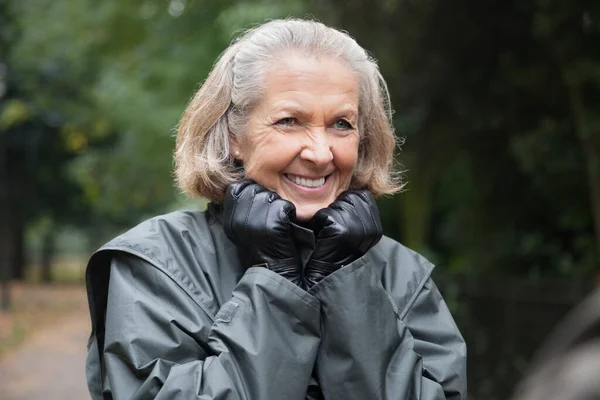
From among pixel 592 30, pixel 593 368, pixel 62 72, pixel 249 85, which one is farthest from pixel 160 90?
pixel 62 72

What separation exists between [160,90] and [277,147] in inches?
338

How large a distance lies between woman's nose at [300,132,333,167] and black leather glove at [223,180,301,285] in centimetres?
14

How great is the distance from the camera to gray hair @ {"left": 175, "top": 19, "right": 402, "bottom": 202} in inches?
91.2

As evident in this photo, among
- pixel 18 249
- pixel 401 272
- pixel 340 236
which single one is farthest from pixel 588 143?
pixel 18 249

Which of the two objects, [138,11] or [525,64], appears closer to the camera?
[525,64]

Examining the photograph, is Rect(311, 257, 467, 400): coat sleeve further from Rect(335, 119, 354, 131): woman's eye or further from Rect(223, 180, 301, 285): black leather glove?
Rect(335, 119, 354, 131): woman's eye

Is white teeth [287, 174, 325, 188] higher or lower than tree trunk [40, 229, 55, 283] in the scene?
higher

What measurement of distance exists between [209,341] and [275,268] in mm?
250

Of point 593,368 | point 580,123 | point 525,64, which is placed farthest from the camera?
point 525,64

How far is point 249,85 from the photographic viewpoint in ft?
7.62

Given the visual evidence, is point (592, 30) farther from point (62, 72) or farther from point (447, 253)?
point (62, 72)

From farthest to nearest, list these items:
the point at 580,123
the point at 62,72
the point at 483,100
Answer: the point at 62,72, the point at 483,100, the point at 580,123

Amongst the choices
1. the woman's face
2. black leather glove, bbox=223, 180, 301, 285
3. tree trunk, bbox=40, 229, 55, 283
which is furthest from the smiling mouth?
tree trunk, bbox=40, 229, 55, 283

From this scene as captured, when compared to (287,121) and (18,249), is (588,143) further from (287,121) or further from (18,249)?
(18,249)
